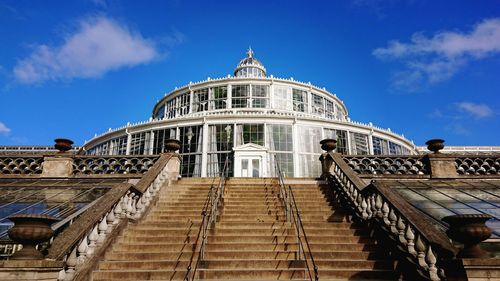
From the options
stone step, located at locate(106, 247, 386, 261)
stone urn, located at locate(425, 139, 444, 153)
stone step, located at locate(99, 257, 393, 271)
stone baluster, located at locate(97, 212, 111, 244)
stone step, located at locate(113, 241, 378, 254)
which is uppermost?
stone urn, located at locate(425, 139, 444, 153)

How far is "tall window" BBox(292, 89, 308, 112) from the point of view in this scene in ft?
102

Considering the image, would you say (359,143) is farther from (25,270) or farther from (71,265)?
(25,270)

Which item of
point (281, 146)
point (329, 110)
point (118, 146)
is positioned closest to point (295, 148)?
point (281, 146)

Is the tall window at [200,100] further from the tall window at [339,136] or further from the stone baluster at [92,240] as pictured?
the stone baluster at [92,240]

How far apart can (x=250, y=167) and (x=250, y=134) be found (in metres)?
2.35

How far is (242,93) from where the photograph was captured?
3069 cm

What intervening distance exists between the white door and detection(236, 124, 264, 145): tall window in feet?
4.15

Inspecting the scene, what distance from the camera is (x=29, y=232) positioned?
459cm

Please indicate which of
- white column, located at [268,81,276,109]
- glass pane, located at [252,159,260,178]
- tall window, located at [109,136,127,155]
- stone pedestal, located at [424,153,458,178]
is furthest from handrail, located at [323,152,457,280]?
white column, located at [268,81,276,109]

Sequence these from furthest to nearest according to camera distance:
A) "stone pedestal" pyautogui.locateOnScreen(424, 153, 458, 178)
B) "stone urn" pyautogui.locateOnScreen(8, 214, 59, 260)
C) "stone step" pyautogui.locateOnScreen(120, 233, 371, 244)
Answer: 1. "stone pedestal" pyautogui.locateOnScreen(424, 153, 458, 178)
2. "stone step" pyautogui.locateOnScreen(120, 233, 371, 244)
3. "stone urn" pyautogui.locateOnScreen(8, 214, 59, 260)

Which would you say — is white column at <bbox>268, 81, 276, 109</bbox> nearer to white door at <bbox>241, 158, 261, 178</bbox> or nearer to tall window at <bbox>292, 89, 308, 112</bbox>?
tall window at <bbox>292, 89, 308, 112</bbox>

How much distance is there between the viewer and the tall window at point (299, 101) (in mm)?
31056

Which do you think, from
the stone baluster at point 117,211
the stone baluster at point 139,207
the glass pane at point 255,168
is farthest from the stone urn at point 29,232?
the glass pane at point 255,168

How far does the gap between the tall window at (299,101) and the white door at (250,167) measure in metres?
10.2
